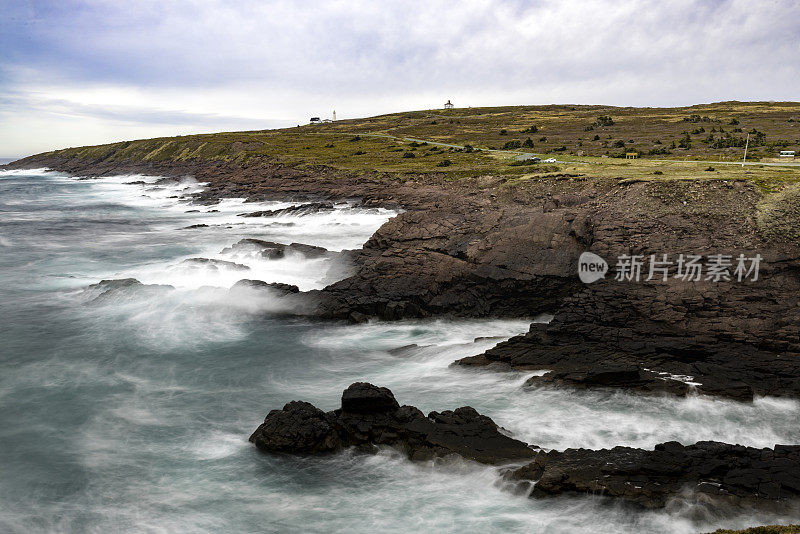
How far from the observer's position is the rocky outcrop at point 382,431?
47.8 feet

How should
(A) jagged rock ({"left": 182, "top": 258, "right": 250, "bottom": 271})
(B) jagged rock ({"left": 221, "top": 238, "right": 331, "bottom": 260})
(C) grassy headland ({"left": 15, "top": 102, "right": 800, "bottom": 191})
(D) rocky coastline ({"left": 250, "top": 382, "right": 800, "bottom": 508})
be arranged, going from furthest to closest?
(C) grassy headland ({"left": 15, "top": 102, "right": 800, "bottom": 191})
(B) jagged rock ({"left": 221, "top": 238, "right": 331, "bottom": 260})
(A) jagged rock ({"left": 182, "top": 258, "right": 250, "bottom": 271})
(D) rocky coastline ({"left": 250, "top": 382, "right": 800, "bottom": 508})

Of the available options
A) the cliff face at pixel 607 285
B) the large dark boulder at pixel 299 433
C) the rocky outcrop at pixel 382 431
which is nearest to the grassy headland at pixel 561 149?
the cliff face at pixel 607 285

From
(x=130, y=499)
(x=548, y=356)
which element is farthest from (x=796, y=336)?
(x=130, y=499)

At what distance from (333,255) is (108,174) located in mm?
129452

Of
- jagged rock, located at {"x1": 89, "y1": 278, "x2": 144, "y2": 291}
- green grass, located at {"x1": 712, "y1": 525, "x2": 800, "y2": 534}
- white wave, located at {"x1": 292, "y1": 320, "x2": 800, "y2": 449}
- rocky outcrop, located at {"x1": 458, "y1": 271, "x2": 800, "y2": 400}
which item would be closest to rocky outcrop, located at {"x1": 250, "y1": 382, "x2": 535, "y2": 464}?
white wave, located at {"x1": 292, "y1": 320, "x2": 800, "y2": 449}

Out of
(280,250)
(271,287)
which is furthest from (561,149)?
(271,287)

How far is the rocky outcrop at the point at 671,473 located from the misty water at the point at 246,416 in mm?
421

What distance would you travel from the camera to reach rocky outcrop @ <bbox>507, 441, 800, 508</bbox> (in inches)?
481

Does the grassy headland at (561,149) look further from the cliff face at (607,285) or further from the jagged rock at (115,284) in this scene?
the jagged rock at (115,284)

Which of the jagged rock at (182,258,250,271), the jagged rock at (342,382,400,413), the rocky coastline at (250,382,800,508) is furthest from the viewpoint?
the jagged rock at (182,258,250,271)

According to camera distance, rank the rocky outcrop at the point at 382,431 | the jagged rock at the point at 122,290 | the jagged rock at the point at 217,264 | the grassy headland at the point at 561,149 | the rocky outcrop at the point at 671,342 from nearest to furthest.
Result: the rocky outcrop at the point at 382,431 < the rocky outcrop at the point at 671,342 < the jagged rock at the point at 122,290 < the jagged rock at the point at 217,264 < the grassy headland at the point at 561,149

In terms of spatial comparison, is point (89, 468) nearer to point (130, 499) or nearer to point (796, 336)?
point (130, 499)

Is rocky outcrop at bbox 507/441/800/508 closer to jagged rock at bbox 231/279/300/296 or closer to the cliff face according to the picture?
the cliff face

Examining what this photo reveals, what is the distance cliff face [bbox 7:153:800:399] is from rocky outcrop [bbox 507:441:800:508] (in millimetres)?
4743
